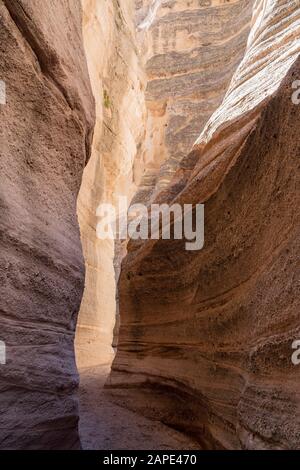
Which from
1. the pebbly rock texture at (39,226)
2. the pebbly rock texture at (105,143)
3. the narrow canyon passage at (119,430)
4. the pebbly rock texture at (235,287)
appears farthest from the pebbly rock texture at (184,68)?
the pebbly rock texture at (39,226)

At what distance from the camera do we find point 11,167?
2.87 metres

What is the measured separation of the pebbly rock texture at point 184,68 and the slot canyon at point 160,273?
234 inches

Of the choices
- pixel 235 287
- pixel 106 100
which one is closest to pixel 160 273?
pixel 235 287

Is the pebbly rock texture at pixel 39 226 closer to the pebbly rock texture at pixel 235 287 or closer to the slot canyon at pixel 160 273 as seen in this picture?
the slot canyon at pixel 160 273

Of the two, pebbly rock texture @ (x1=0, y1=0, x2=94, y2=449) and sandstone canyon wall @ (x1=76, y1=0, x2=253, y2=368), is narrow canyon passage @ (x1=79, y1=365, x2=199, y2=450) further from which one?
sandstone canyon wall @ (x1=76, y1=0, x2=253, y2=368)

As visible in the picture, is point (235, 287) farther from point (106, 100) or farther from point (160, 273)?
point (106, 100)

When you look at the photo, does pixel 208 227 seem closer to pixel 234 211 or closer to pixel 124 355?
pixel 234 211

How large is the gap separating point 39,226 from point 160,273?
107 inches

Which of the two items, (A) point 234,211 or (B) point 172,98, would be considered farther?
(B) point 172,98

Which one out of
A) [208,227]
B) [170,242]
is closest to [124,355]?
[170,242]

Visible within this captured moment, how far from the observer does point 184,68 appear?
12.6 metres

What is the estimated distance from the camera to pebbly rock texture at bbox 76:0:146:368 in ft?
31.6

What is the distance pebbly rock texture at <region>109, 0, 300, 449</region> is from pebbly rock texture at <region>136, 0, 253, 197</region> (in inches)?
221
